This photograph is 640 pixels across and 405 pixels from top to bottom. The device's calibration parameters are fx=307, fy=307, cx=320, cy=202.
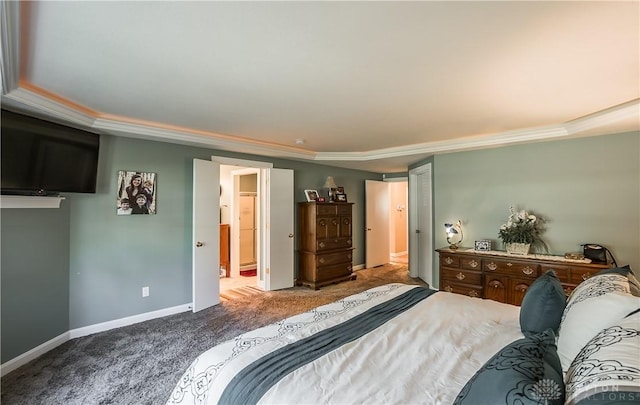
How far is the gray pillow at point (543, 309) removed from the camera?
5.30 ft

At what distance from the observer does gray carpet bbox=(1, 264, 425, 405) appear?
2246 mm

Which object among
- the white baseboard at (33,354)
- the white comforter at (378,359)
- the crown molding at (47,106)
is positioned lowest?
the white baseboard at (33,354)

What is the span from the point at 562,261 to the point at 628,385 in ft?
10.6

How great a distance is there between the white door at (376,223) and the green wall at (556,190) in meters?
2.07

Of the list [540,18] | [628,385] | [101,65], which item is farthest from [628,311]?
[101,65]

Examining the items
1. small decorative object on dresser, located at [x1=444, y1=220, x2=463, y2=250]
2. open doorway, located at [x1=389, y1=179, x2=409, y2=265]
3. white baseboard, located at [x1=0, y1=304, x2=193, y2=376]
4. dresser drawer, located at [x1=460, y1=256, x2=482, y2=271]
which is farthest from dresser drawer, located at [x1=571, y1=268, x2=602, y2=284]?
open doorway, located at [x1=389, y1=179, x2=409, y2=265]

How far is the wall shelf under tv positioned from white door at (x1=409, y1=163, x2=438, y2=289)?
15.8 feet

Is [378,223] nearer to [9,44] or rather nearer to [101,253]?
[101,253]

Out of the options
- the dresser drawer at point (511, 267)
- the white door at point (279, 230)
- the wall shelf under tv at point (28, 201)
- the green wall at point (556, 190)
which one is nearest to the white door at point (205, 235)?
the white door at point (279, 230)

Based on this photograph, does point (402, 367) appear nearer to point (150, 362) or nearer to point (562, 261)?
point (150, 362)

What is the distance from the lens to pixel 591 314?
4.20ft

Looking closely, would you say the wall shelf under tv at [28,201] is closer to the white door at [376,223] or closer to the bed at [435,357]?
the bed at [435,357]

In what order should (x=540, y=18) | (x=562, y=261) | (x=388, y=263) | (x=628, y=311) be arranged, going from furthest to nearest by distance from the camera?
(x=388, y=263) < (x=562, y=261) < (x=540, y=18) < (x=628, y=311)

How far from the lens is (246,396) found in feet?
3.86
